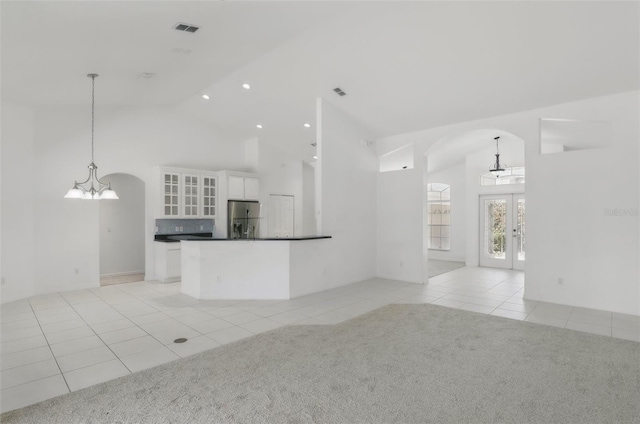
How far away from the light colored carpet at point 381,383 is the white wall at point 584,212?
4.84 ft

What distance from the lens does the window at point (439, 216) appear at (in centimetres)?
1027

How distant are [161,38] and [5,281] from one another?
4.60 meters

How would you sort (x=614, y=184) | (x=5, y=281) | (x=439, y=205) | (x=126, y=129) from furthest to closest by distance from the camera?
(x=439, y=205)
(x=126, y=129)
(x=5, y=281)
(x=614, y=184)

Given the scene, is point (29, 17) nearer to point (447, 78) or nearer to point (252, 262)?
point (252, 262)

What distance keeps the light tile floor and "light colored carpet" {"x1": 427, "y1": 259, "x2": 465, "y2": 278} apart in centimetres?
113

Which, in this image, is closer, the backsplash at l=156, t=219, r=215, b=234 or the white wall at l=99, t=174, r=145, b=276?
the backsplash at l=156, t=219, r=215, b=234

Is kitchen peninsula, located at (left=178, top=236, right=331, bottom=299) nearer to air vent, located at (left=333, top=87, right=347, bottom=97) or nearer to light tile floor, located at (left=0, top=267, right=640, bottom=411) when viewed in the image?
light tile floor, located at (left=0, top=267, right=640, bottom=411)

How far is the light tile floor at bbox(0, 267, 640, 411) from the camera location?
310cm

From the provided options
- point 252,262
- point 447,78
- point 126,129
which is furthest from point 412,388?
point 126,129

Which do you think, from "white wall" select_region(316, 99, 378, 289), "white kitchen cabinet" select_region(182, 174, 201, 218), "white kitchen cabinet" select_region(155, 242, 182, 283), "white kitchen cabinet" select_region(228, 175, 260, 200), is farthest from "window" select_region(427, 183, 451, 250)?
"white kitchen cabinet" select_region(155, 242, 182, 283)

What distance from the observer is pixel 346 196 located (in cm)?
670

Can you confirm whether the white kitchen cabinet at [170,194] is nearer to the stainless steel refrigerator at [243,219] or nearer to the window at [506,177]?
the stainless steel refrigerator at [243,219]

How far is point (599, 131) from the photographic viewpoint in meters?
5.44

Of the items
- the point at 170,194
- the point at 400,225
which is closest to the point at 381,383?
the point at 400,225
